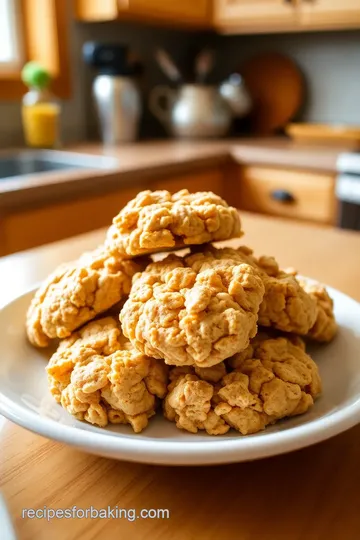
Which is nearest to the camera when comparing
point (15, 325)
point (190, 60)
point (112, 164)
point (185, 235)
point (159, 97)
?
point (185, 235)

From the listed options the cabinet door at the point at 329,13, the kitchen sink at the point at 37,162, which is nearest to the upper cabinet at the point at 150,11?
the cabinet door at the point at 329,13

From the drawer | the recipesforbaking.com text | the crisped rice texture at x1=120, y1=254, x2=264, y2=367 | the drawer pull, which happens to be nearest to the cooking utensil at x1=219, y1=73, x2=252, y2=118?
the drawer

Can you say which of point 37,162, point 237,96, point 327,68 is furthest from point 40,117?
point 327,68

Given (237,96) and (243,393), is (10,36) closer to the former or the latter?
(237,96)

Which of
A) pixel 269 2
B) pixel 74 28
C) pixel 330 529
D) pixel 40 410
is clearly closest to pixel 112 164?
pixel 74 28

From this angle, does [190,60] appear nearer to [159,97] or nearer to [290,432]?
[159,97]
